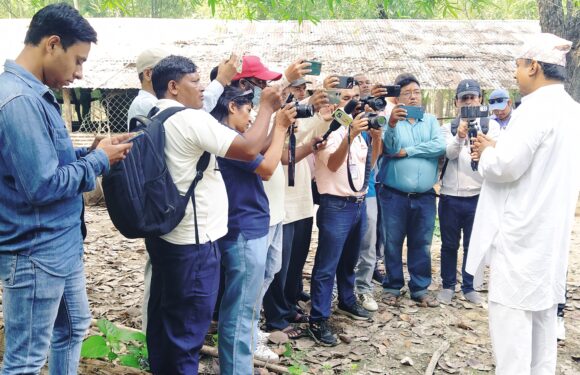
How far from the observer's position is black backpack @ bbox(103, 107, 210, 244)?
8.53 ft

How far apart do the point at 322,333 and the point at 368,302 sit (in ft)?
2.87

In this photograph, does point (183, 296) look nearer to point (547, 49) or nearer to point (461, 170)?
point (547, 49)

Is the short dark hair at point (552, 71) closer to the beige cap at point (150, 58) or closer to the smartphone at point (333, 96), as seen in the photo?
the smartphone at point (333, 96)

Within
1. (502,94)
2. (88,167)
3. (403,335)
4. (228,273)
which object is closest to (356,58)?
(502,94)

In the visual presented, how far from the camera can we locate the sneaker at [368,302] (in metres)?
5.02

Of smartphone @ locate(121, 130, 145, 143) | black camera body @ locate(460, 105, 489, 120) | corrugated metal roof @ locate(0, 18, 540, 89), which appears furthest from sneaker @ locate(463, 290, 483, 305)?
corrugated metal roof @ locate(0, 18, 540, 89)

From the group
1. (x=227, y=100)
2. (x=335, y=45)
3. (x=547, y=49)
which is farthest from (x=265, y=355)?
(x=335, y=45)

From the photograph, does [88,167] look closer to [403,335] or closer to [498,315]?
[498,315]

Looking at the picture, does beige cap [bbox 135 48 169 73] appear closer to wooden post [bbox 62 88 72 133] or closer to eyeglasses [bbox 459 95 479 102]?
eyeglasses [bbox 459 95 479 102]

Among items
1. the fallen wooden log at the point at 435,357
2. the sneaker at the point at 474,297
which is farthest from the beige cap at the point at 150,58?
the sneaker at the point at 474,297

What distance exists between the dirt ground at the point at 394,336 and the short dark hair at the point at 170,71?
6.65 feet

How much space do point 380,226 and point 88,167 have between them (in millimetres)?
4057

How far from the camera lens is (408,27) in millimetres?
13328

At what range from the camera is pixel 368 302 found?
5043mm
